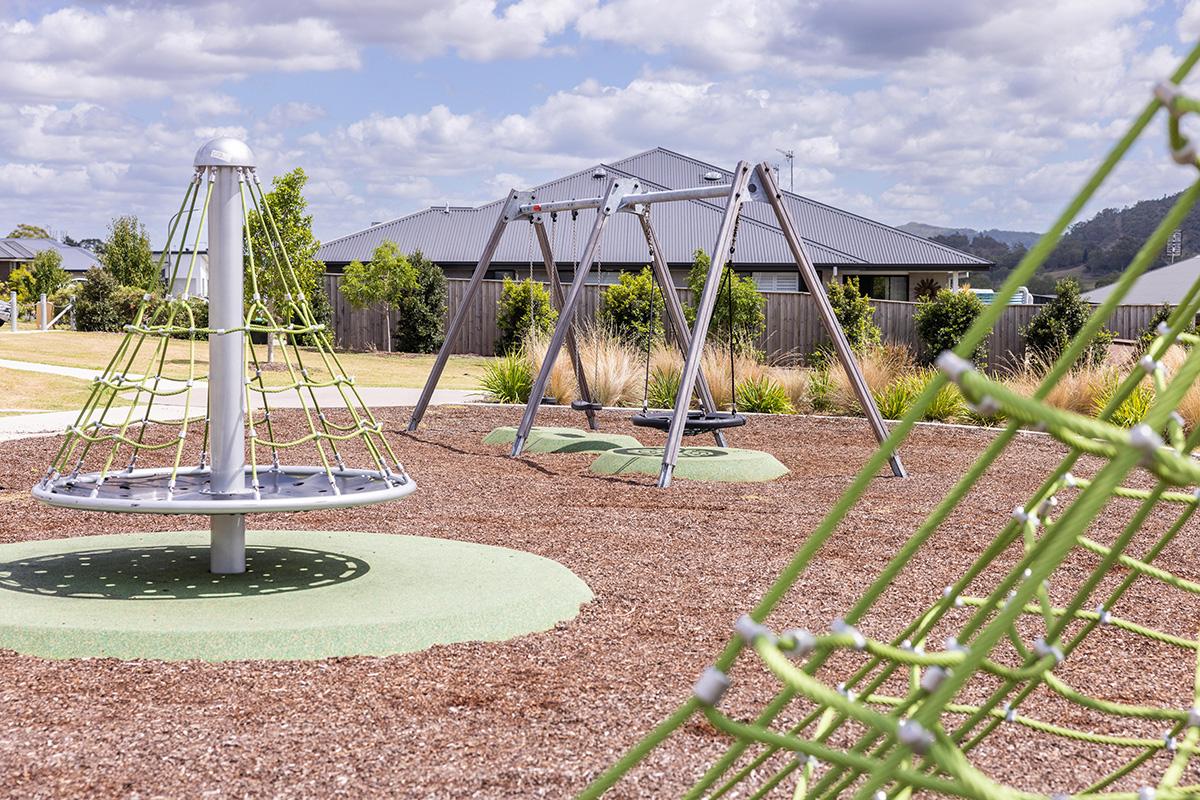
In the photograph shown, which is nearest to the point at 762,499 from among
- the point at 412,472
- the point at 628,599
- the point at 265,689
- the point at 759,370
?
the point at 412,472

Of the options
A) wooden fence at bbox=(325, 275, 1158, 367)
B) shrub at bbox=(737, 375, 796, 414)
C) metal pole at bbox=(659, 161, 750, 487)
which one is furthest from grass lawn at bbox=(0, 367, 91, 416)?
metal pole at bbox=(659, 161, 750, 487)

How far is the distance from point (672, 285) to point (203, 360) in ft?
47.7

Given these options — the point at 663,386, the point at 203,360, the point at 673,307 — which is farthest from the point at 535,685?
the point at 203,360

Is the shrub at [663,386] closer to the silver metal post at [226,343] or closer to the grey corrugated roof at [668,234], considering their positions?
the silver metal post at [226,343]

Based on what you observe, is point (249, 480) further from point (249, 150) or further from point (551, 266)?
point (551, 266)

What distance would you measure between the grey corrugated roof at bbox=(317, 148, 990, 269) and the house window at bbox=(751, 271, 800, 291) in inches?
17.2

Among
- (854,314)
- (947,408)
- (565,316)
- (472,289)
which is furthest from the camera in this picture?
(854,314)

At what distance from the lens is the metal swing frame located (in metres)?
9.11

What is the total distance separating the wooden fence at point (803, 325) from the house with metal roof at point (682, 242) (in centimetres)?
859

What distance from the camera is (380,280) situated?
90.0 feet

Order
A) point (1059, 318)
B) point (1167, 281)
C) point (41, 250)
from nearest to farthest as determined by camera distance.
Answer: point (1059, 318), point (1167, 281), point (41, 250)

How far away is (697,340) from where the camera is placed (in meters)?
9.15

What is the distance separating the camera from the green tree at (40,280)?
46.0 m

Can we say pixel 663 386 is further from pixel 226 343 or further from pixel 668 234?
pixel 668 234
